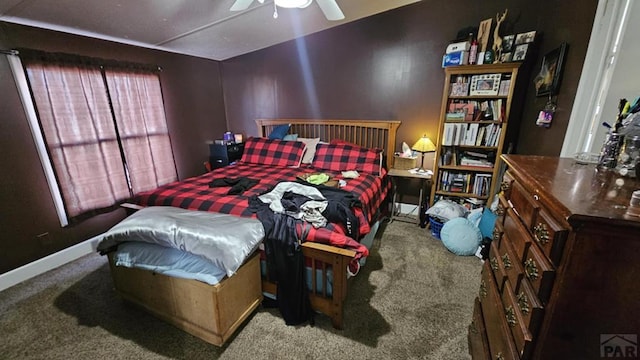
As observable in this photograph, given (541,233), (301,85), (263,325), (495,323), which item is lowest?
(263,325)

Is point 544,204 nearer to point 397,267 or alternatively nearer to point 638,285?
point 638,285

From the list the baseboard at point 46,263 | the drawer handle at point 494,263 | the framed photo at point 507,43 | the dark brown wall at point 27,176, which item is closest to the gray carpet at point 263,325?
the baseboard at point 46,263

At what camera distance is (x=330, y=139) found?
360 cm

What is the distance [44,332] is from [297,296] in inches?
63.8

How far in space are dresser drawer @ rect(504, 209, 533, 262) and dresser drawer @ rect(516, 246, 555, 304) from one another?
1.6 inches

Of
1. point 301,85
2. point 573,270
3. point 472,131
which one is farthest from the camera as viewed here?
point 301,85

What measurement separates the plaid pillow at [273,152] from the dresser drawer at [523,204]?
2.44 m

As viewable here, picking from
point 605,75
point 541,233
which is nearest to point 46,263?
point 541,233

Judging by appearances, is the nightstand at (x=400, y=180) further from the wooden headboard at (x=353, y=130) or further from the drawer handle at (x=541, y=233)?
the drawer handle at (x=541, y=233)

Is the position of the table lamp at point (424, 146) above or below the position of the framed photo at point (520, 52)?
below

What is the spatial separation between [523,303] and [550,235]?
27 cm

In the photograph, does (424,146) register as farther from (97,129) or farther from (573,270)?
(97,129)

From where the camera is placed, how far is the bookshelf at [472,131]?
8.34 feet

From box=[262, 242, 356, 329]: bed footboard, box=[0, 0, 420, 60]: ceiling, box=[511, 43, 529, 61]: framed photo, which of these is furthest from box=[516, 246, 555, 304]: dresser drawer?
box=[0, 0, 420, 60]: ceiling
